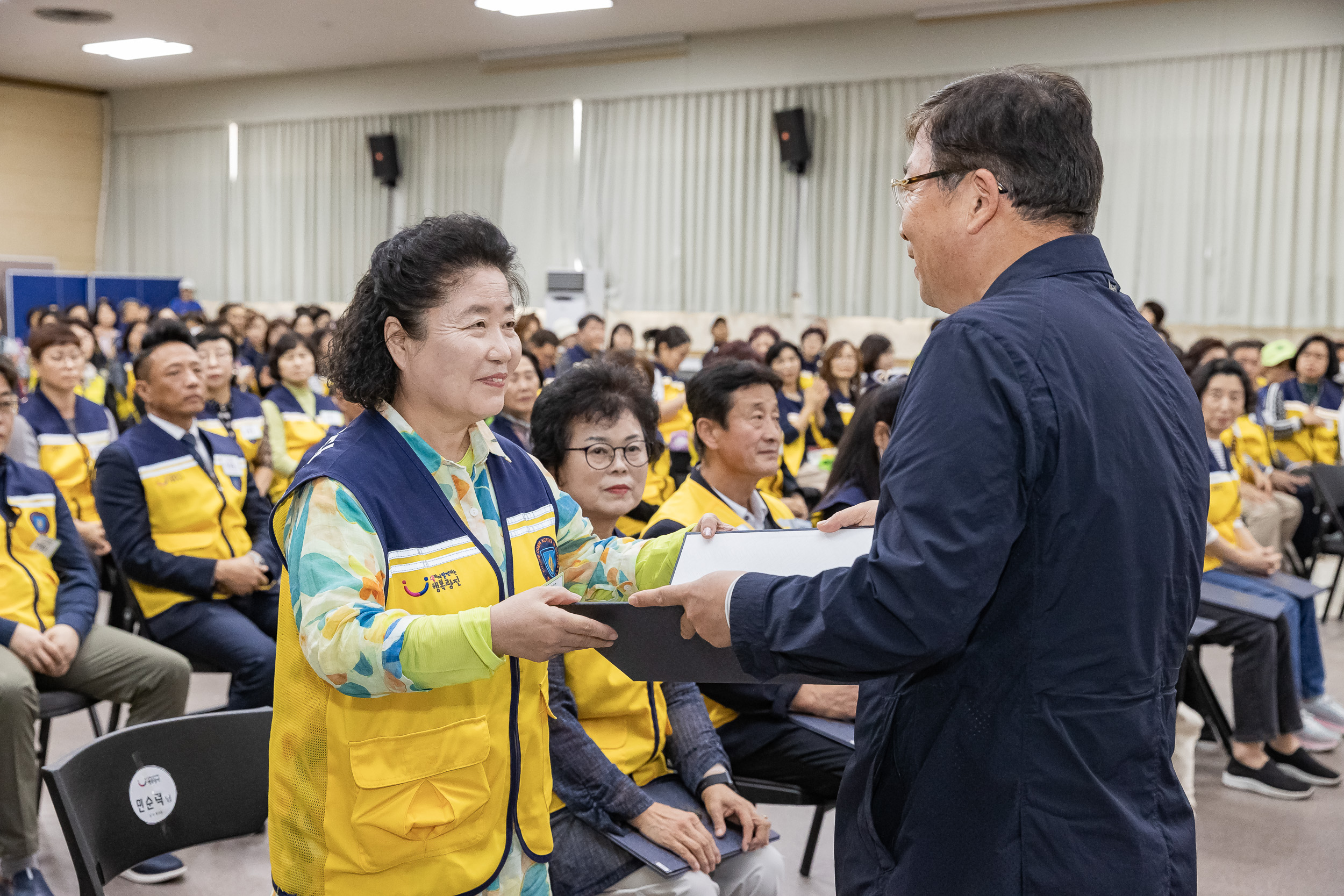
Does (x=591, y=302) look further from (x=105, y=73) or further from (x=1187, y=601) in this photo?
(x=1187, y=601)

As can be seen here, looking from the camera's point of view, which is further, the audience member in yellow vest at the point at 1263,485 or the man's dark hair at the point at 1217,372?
the audience member in yellow vest at the point at 1263,485

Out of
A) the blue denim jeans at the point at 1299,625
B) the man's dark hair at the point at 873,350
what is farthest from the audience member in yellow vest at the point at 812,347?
the blue denim jeans at the point at 1299,625

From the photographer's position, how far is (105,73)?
14.2 m

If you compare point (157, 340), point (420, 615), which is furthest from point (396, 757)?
point (157, 340)

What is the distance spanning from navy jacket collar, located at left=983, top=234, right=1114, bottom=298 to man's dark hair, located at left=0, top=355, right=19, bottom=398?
288cm

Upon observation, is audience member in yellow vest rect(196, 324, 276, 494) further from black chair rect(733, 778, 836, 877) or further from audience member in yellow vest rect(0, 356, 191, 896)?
black chair rect(733, 778, 836, 877)

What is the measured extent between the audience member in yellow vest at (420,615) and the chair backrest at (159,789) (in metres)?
0.42

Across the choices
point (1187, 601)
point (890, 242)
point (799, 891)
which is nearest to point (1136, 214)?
point (890, 242)

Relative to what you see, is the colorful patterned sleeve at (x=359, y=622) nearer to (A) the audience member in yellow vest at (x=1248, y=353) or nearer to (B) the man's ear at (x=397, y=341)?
(B) the man's ear at (x=397, y=341)

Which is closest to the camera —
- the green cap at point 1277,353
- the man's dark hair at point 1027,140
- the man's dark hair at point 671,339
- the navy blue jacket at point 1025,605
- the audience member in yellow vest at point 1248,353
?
the navy blue jacket at point 1025,605

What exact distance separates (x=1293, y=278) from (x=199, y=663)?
914 centimetres

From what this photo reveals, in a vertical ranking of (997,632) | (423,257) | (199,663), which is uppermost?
(423,257)

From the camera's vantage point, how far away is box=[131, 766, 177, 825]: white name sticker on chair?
5.94 feet

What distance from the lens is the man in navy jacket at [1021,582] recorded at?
44.1 inches
